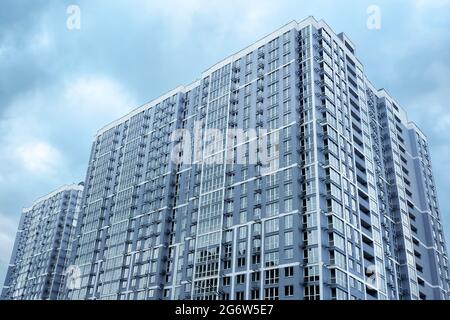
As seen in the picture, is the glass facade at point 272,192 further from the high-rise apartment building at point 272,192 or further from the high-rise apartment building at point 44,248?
the high-rise apartment building at point 44,248

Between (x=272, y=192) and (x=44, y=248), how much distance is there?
106 m

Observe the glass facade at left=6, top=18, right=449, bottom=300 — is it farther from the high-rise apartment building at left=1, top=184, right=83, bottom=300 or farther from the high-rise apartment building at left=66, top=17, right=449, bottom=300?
the high-rise apartment building at left=1, top=184, right=83, bottom=300

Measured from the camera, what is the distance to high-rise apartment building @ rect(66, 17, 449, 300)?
78.4m

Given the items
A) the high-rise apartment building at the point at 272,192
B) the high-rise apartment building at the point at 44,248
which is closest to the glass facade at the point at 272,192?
the high-rise apartment building at the point at 272,192

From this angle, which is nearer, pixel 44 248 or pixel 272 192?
pixel 272 192

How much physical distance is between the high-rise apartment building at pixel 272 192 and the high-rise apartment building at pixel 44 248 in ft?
103

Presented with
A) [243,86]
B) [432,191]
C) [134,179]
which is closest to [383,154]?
[432,191]

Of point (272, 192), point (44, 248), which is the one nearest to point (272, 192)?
point (272, 192)

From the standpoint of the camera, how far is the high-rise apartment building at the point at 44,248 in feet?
494

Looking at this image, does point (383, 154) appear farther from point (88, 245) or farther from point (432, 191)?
point (88, 245)

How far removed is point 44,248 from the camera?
160 meters

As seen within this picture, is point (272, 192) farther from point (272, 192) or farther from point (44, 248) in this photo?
point (44, 248)

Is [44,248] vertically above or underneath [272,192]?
above

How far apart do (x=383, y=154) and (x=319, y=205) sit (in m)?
44.3
